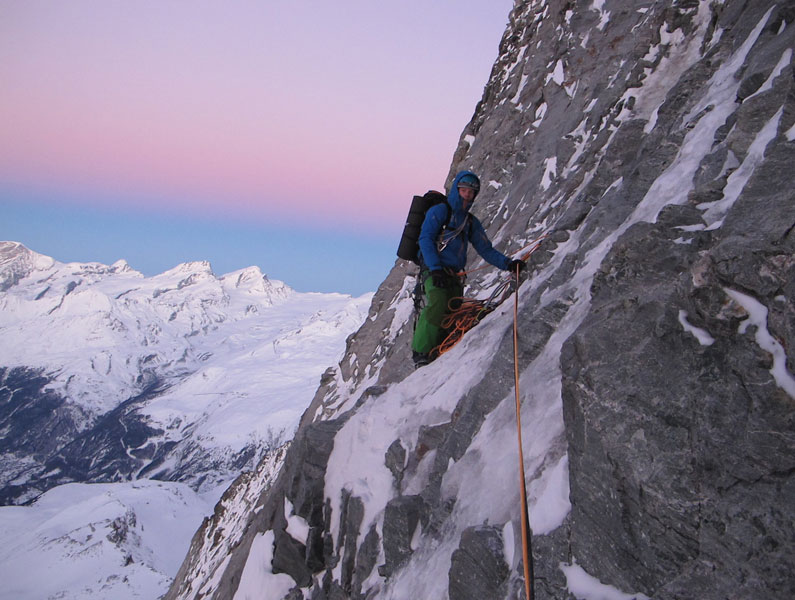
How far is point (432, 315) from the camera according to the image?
7.85m

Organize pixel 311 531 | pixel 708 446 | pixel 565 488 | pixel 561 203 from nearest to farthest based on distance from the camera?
pixel 708 446 < pixel 565 488 < pixel 311 531 < pixel 561 203

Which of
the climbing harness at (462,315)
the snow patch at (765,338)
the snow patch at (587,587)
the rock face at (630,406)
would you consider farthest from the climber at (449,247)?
the snow patch at (587,587)

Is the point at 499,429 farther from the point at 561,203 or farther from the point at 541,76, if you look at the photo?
the point at 541,76

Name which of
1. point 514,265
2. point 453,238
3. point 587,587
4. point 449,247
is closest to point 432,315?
point 449,247

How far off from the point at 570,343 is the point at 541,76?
1582 centimetres

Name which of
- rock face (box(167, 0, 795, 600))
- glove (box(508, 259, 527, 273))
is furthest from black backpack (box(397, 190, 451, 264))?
rock face (box(167, 0, 795, 600))

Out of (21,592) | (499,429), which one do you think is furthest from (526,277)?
(21,592)

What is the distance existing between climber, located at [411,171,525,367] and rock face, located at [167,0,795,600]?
699 millimetres

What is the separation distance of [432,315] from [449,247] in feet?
3.79

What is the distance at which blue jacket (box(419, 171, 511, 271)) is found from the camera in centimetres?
723

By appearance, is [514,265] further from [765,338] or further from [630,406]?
[765,338]

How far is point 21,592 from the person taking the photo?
8288 centimetres

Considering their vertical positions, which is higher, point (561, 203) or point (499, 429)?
point (561, 203)

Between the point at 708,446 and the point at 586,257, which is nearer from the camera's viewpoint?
the point at 708,446
